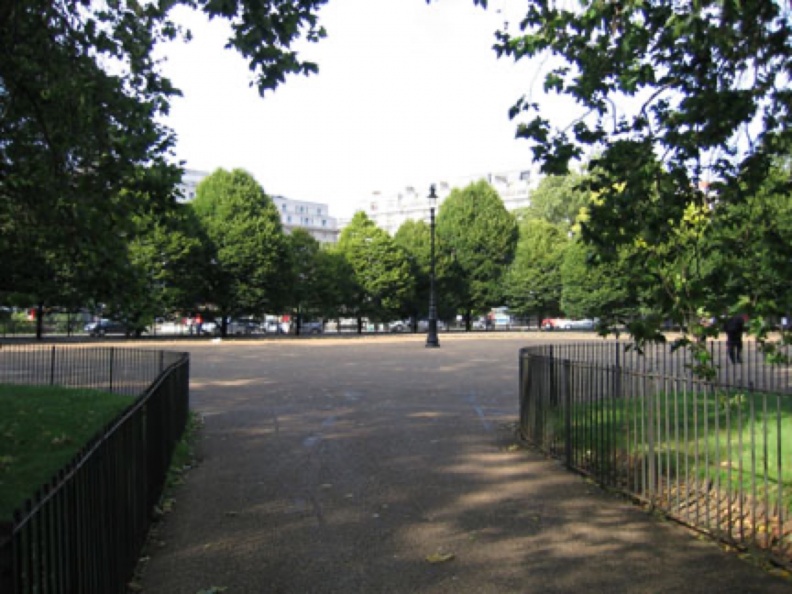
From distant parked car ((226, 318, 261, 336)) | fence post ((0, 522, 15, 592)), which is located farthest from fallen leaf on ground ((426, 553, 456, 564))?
distant parked car ((226, 318, 261, 336))

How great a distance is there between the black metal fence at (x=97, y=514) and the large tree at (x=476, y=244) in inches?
2467

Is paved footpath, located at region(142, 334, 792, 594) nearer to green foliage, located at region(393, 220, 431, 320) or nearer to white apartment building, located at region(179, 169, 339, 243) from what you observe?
green foliage, located at region(393, 220, 431, 320)

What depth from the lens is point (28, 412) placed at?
1120 centimetres

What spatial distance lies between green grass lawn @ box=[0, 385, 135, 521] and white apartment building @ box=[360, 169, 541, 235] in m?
131

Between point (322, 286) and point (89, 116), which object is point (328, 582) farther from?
point (322, 286)

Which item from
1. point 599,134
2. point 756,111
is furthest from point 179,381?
point 756,111

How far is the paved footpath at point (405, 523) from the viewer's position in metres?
4.68

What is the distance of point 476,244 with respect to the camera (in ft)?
233

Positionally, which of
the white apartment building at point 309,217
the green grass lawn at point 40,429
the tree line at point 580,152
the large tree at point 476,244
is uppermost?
the white apartment building at point 309,217

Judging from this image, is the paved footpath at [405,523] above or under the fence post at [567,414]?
under

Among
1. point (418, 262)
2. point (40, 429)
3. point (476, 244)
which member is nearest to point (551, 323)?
point (476, 244)

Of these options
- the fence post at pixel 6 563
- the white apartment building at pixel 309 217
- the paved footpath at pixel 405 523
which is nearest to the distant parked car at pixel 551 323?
the paved footpath at pixel 405 523

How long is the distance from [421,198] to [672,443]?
156674 millimetres

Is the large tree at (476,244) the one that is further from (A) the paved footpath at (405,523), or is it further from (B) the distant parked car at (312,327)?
(A) the paved footpath at (405,523)
